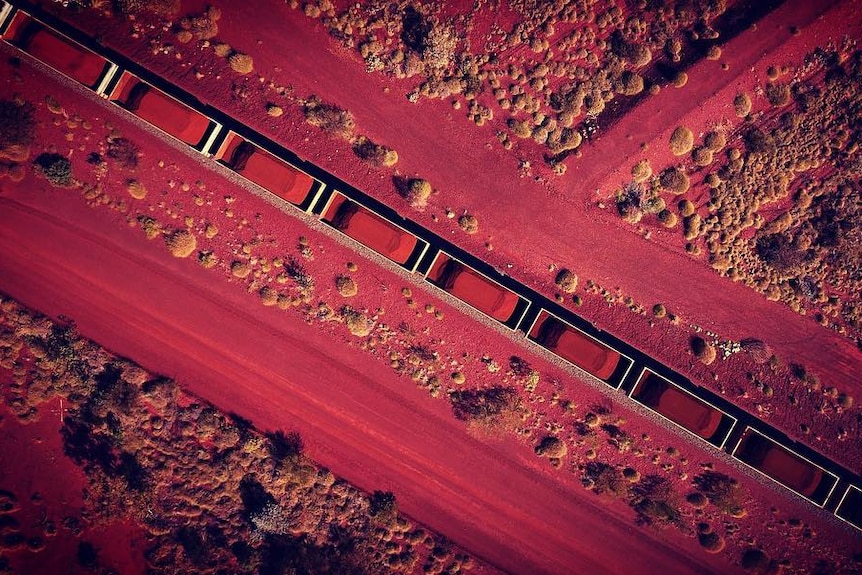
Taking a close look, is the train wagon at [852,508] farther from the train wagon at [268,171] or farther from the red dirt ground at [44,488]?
the red dirt ground at [44,488]

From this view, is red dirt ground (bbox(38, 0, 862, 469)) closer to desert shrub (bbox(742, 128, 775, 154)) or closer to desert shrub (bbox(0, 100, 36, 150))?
desert shrub (bbox(742, 128, 775, 154))

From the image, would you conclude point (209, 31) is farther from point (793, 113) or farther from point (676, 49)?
point (793, 113)

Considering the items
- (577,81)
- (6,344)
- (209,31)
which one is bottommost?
(6,344)

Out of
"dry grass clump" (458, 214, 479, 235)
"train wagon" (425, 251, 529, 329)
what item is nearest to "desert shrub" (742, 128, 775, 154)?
"train wagon" (425, 251, 529, 329)

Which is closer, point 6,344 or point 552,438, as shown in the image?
point 6,344

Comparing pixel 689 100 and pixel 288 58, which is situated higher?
pixel 689 100

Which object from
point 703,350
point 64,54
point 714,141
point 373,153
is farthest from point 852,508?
point 64,54

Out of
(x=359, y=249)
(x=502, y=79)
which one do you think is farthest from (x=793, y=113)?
(x=359, y=249)
